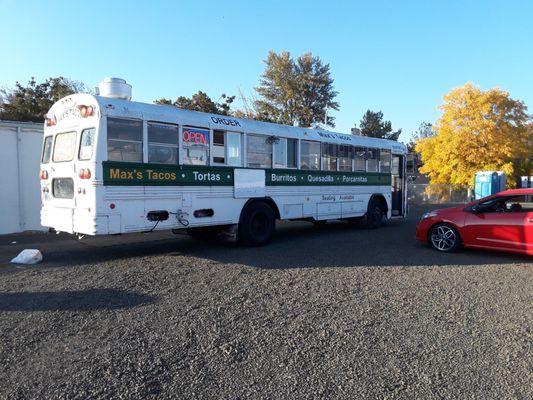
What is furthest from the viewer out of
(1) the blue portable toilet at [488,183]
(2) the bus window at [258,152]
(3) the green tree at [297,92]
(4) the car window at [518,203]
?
(3) the green tree at [297,92]

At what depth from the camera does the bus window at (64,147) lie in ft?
26.9

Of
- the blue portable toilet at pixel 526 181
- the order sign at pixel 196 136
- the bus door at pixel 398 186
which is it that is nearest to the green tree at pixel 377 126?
the blue portable toilet at pixel 526 181

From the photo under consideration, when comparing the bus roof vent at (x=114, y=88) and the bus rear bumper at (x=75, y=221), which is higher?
the bus roof vent at (x=114, y=88)

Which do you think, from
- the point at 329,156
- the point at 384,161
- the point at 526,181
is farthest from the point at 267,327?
the point at 526,181

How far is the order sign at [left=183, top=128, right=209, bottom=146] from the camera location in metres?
8.83

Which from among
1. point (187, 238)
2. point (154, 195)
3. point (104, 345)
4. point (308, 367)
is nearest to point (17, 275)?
point (154, 195)

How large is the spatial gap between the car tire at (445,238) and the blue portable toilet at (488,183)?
16526mm

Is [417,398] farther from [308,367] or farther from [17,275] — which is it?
[17,275]

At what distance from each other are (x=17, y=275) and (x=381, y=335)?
19.1 ft

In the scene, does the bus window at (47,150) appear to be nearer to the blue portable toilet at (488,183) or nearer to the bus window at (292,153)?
the bus window at (292,153)

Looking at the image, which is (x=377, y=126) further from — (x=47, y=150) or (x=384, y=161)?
(x=47, y=150)

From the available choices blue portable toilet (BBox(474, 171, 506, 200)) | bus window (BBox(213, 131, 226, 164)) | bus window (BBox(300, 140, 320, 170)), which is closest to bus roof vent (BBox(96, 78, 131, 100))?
bus window (BBox(213, 131, 226, 164))

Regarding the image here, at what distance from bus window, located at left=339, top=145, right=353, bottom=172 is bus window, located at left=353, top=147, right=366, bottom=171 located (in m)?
0.22

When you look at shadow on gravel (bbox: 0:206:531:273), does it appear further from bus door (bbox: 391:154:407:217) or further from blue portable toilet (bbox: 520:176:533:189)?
blue portable toilet (bbox: 520:176:533:189)
